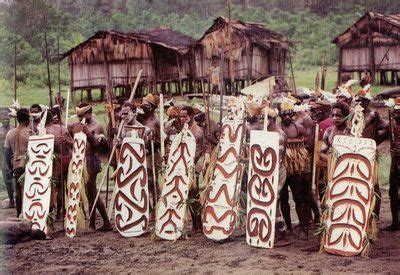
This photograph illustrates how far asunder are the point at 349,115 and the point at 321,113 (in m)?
1.62

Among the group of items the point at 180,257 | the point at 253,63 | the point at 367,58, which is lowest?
the point at 180,257

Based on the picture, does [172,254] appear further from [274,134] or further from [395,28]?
[395,28]

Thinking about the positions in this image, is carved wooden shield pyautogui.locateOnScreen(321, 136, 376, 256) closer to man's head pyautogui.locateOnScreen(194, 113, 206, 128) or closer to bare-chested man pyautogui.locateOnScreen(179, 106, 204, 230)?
bare-chested man pyautogui.locateOnScreen(179, 106, 204, 230)

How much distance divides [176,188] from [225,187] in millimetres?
608

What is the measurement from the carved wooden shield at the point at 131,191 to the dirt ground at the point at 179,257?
164 mm

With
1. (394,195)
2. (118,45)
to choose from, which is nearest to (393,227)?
(394,195)

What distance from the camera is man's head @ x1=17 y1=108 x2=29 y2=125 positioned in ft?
28.8

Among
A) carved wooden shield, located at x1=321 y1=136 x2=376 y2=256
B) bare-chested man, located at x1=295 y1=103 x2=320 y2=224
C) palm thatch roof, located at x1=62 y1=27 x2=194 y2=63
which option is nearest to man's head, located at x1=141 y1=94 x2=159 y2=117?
bare-chested man, located at x1=295 y1=103 x2=320 y2=224

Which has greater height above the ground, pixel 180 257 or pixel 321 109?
pixel 321 109

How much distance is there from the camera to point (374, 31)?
19203 mm

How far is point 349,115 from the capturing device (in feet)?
22.5

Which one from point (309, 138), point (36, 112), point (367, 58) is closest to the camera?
point (309, 138)

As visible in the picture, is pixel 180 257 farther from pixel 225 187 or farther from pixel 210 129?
pixel 210 129

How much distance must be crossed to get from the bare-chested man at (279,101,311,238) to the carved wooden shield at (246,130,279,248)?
0.41 m
